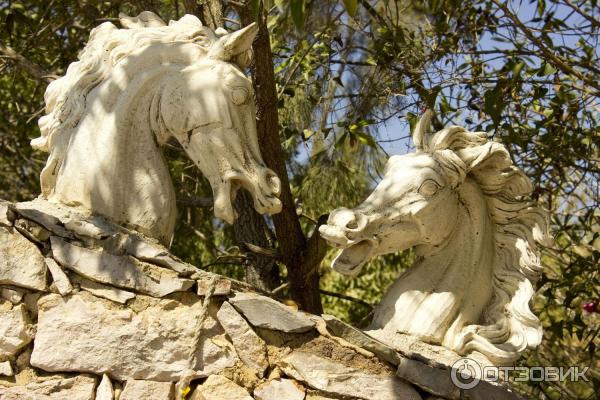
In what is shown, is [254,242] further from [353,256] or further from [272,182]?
[272,182]

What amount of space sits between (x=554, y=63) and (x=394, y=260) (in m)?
2.90

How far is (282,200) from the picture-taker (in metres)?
4.53

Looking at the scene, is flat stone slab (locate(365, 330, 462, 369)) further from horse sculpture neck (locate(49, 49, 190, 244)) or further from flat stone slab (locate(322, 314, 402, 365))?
horse sculpture neck (locate(49, 49, 190, 244))

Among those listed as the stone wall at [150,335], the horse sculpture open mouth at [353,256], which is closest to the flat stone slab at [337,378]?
the stone wall at [150,335]

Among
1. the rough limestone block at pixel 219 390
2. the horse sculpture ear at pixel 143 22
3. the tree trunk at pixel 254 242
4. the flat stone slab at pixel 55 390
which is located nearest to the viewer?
the flat stone slab at pixel 55 390

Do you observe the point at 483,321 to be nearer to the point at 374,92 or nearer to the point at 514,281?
the point at 514,281

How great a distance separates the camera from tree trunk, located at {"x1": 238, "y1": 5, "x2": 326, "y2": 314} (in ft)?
14.5

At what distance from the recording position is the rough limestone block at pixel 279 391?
3.09 m

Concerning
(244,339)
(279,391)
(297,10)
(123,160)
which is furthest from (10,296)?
(297,10)

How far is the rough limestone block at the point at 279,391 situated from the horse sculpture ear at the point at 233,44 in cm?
111

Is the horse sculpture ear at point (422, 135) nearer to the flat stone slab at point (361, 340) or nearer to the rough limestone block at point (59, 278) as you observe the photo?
the flat stone slab at point (361, 340)

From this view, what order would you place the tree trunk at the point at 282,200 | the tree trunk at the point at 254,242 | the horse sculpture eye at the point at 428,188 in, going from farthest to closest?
1. the tree trunk at the point at 254,242
2. the tree trunk at the point at 282,200
3. the horse sculpture eye at the point at 428,188

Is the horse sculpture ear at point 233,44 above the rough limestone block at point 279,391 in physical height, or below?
above

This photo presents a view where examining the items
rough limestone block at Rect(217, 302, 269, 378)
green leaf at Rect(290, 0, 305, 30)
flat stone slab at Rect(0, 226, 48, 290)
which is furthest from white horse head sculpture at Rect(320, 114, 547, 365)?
green leaf at Rect(290, 0, 305, 30)
